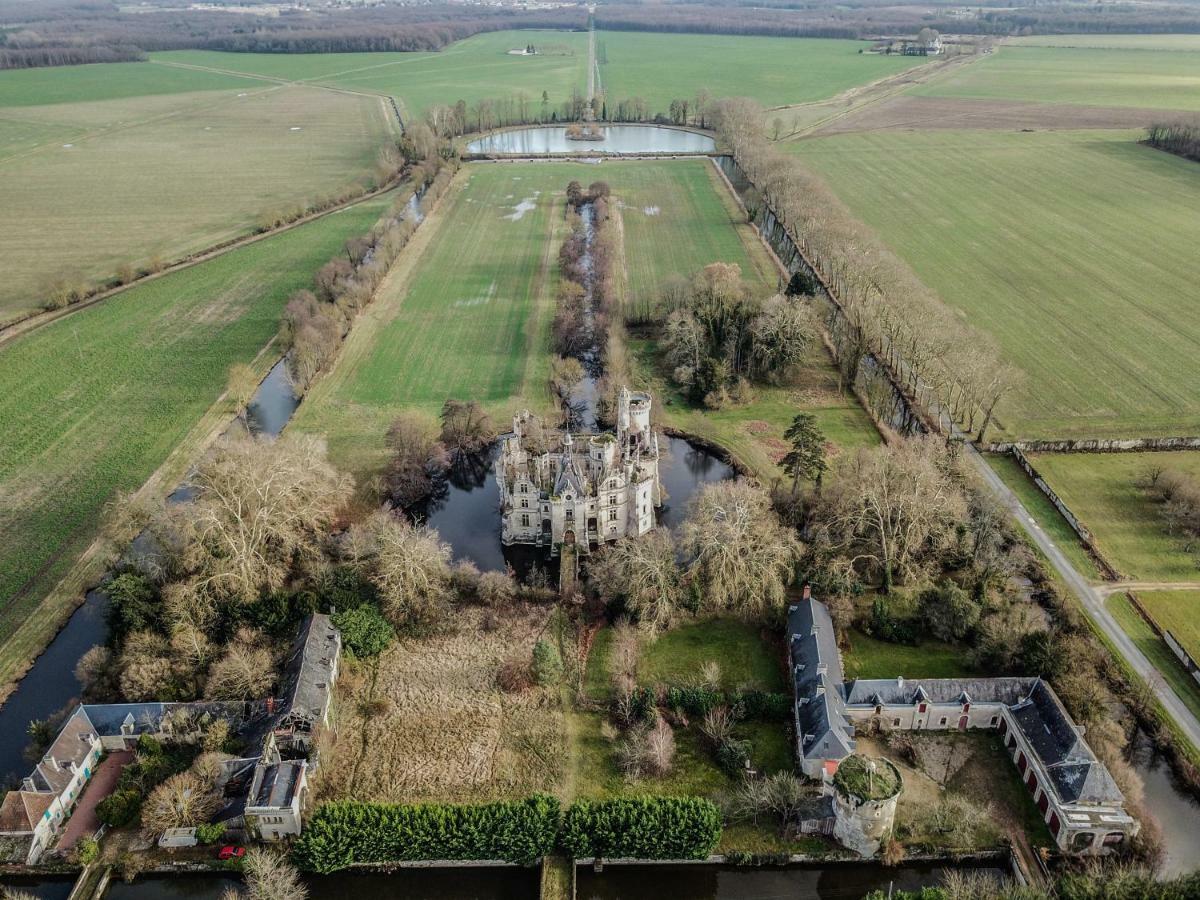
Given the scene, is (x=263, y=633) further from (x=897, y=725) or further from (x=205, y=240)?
(x=205, y=240)

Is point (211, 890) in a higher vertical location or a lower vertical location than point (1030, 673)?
lower

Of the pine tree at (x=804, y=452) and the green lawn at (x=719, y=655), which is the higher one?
the pine tree at (x=804, y=452)

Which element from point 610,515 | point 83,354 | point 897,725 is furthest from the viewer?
point 83,354

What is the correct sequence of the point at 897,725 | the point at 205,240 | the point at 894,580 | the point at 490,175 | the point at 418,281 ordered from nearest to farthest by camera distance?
the point at 897,725 → the point at 894,580 → the point at 418,281 → the point at 205,240 → the point at 490,175

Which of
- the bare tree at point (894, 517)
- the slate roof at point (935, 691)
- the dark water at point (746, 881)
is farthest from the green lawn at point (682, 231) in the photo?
the dark water at point (746, 881)

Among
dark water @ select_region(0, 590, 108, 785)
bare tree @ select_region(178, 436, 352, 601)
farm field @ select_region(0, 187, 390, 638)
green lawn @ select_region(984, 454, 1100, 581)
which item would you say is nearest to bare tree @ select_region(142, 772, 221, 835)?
dark water @ select_region(0, 590, 108, 785)

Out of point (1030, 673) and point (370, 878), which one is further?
point (1030, 673)

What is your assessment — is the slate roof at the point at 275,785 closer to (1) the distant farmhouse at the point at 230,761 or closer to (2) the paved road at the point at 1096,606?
(1) the distant farmhouse at the point at 230,761

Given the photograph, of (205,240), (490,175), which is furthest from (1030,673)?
(490,175)
